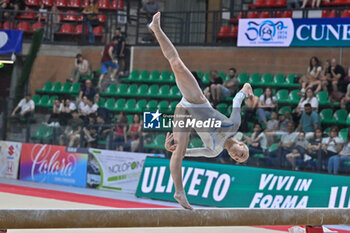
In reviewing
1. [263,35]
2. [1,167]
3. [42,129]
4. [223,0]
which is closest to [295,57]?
[263,35]

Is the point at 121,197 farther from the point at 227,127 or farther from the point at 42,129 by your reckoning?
the point at 227,127

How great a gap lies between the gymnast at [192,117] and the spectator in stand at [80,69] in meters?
12.6

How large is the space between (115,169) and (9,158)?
136 inches

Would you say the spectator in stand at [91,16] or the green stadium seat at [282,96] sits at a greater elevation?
the spectator in stand at [91,16]

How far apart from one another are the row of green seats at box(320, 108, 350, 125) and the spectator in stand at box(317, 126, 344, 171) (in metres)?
1.55

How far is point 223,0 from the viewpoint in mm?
20328

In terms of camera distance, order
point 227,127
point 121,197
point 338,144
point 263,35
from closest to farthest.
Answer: point 227,127
point 338,144
point 121,197
point 263,35

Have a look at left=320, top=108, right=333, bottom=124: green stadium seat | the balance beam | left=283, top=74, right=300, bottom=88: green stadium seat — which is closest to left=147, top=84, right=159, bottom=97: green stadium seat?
left=283, top=74, right=300, bottom=88: green stadium seat

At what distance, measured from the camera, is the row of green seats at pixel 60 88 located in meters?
17.6

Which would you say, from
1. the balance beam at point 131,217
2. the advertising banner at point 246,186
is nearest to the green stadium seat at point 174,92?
the advertising banner at point 246,186

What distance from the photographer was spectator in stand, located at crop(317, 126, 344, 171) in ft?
35.3

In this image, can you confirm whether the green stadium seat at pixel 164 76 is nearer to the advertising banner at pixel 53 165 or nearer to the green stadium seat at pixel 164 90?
the green stadium seat at pixel 164 90

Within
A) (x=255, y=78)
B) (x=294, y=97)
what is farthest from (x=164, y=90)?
(x=294, y=97)

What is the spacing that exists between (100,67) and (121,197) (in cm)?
685
